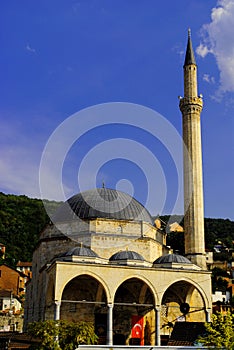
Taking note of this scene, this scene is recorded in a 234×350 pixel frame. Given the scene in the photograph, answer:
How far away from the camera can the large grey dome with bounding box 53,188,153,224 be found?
30.0m

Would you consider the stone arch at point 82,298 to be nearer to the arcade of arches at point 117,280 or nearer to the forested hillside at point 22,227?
the arcade of arches at point 117,280

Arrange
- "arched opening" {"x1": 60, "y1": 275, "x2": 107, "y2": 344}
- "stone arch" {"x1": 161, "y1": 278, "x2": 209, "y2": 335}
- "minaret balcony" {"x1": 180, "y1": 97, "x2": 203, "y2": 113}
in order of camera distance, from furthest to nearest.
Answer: "minaret balcony" {"x1": 180, "y1": 97, "x2": 203, "y2": 113}, "stone arch" {"x1": 161, "y1": 278, "x2": 209, "y2": 335}, "arched opening" {"x1": 60, "y1": 275, "x2": 107, "y2": 344}

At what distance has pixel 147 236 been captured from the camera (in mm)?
29797

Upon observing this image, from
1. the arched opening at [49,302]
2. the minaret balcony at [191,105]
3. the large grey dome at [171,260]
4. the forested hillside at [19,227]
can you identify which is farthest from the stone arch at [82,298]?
the forested hillside at [19,227]

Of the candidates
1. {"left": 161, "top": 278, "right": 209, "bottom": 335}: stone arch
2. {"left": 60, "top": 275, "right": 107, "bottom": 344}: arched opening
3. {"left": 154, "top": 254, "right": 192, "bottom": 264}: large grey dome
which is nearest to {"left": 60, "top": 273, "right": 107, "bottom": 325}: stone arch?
{"left": 60, "top": 275, "right": 107, "bottom": 344}: arched opening

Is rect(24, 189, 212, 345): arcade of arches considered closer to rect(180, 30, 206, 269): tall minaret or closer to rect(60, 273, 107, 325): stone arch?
rect(60, 273, 107, 325): stone arch

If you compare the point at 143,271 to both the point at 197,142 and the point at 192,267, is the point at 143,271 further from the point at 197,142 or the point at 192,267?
the point at 197,142

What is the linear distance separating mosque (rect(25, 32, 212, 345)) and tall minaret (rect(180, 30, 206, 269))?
0.20 ft

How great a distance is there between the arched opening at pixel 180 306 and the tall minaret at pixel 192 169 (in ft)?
6.98

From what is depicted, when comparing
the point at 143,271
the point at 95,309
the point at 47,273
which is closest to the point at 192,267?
the point at 143,271

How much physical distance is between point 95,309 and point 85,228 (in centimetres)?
474

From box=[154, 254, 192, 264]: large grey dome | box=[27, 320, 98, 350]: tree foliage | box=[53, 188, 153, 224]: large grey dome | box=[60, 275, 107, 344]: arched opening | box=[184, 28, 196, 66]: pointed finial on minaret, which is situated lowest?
box=[27, 320, 98, 350]: tree foliage

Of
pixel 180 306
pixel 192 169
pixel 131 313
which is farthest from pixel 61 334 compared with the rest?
pixel 192 169

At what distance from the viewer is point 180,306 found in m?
28.4
